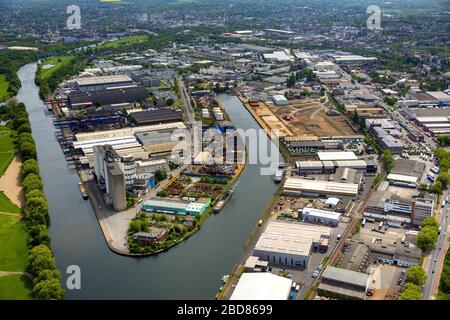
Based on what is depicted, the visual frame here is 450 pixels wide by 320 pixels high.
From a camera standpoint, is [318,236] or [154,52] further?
[154,52]

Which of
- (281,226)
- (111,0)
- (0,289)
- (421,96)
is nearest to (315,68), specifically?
(421,96)

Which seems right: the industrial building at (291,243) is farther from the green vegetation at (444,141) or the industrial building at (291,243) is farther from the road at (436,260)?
the green vegetation at (444,141)

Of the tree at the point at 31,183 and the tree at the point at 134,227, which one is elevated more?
the tree at the point at 31,183

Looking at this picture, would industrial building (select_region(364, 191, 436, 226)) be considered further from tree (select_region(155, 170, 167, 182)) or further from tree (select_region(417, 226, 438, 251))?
tree (select_region(155, 170, 167, 182))

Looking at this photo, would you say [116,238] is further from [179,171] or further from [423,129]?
[423,129]

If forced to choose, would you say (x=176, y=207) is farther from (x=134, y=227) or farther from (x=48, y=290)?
(x=48, y=290)

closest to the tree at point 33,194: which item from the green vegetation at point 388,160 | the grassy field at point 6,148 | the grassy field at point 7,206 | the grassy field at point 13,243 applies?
the grassy field at point 7,206

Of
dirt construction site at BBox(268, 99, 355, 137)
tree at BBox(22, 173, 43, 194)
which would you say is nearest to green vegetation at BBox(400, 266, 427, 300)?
tree at BBox(22, 173, 43, 194)
